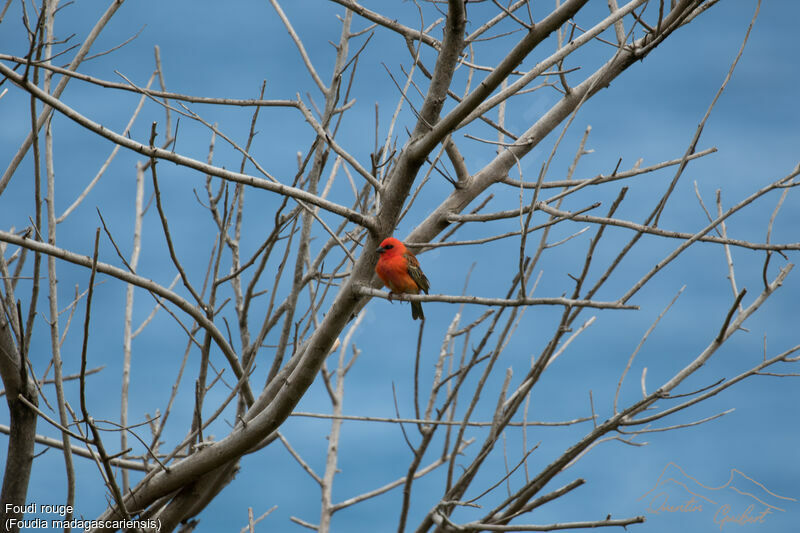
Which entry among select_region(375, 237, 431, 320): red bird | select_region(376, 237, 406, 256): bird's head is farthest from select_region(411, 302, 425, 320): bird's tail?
select_region(376, 237, 406, 256): bird's head

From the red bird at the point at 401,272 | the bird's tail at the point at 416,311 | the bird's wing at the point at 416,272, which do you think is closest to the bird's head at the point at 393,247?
the red bird at the point at 401,272

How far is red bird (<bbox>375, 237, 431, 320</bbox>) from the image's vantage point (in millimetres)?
5000

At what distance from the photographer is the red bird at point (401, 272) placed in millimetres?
5000

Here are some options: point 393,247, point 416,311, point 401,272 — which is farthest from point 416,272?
point 393,247

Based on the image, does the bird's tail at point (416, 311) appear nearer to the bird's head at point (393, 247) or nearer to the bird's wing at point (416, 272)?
the bird's wing at point (416, 272)

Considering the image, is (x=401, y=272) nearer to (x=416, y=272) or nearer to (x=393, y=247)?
(x=416, y=272)

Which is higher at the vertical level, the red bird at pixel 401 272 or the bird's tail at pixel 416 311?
the bird's tail at pixel 416 311

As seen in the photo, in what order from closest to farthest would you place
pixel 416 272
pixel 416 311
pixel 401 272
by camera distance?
pixel 401 272 < pixel 416 272 < pixel 416 311

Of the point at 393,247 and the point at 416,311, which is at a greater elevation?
the point at 416,311

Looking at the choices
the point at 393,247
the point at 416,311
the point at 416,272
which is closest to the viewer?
the point at 393,247

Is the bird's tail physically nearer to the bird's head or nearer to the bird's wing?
the bird's wing

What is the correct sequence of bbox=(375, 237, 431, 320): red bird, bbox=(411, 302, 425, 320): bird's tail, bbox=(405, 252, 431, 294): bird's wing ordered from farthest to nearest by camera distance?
bbox=(411, 302, 425, 320): bird's tail < bbox=(405, 252, 431, 294): bird's wing < bbox=(375, 237, 431, 320): red bird

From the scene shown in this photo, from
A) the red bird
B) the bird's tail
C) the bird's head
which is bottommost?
the bird's head

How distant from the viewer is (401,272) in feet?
17.4
